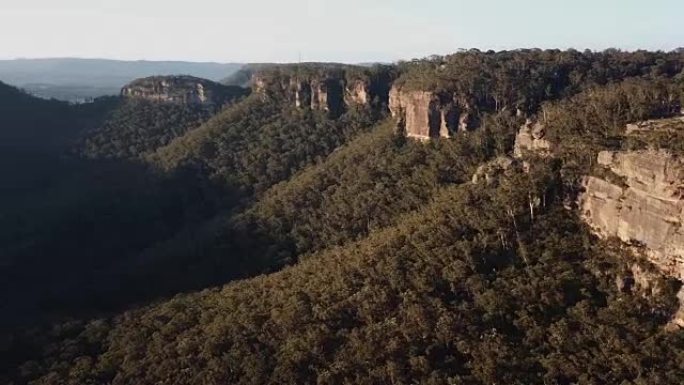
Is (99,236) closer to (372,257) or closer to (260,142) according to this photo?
(260,142)

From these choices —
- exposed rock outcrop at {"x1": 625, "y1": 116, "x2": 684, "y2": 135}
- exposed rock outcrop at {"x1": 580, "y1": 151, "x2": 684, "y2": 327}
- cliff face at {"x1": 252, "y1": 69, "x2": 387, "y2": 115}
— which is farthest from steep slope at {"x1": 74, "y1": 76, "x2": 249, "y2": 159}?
exposed rock outcrop at {"x1": 580, "y1": 151, "x2": 684, "y2": 327}

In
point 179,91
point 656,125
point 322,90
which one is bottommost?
point 179,91

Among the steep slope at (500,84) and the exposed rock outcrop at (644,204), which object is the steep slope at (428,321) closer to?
the exposed rock outcrop at (644,204)

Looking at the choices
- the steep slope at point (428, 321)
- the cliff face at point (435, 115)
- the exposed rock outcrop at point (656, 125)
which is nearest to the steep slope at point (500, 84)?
the cliff face at point (435, 115)

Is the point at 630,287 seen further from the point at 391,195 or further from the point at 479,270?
the point at 391,195

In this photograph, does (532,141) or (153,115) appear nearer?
(532,141)

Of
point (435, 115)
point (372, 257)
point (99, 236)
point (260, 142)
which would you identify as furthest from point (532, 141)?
point (99, 236)
